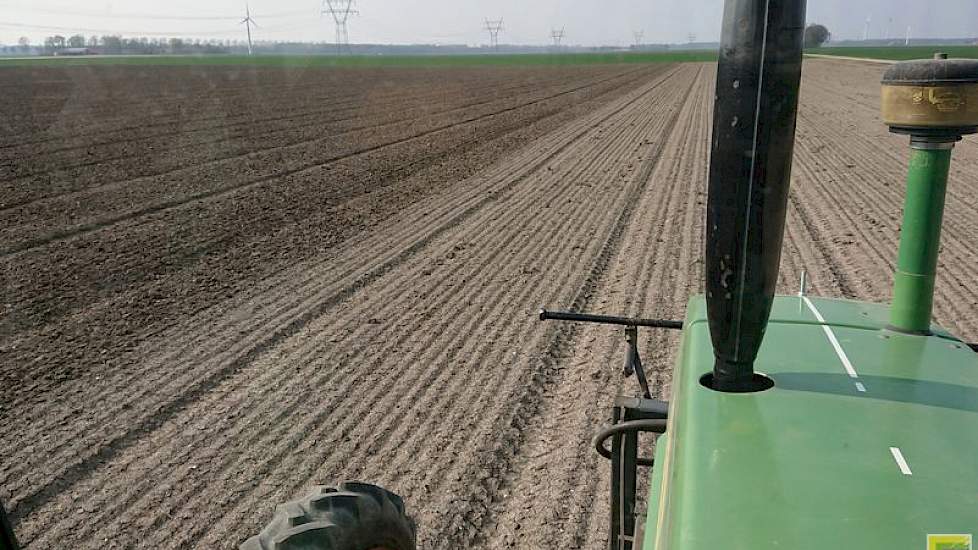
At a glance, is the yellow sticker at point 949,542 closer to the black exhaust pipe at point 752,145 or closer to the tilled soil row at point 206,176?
the black exhaust pipe at point 752,145

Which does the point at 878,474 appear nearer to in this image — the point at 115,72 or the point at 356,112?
the point at 356,112

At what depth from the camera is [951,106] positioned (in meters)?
1.63

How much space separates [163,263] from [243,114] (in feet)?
45.4

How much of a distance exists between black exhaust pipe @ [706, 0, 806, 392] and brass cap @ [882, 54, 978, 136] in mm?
629

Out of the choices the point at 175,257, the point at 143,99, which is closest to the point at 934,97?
the point at 175,257

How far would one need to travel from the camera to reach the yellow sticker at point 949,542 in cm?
111

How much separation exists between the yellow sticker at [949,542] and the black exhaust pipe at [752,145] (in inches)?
15.7

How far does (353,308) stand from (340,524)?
3990 millimetres

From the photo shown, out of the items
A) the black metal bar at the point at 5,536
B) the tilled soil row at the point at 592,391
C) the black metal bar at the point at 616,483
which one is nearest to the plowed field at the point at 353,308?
the tilled soil row at the point at 592,391

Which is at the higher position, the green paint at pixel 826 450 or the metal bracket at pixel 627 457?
the green paint at pixel 826 450

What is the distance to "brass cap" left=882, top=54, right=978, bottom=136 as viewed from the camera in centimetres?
161

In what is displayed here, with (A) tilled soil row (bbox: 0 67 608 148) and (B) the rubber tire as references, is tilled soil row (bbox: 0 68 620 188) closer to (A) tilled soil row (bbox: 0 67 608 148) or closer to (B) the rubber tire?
(A) tilled soil row (bbox: 0 67 608 148)

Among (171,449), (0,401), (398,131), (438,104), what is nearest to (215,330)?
(0,401)

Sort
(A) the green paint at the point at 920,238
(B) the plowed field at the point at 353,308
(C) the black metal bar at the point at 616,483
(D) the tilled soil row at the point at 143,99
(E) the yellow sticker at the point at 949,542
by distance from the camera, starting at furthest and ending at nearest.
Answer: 1. (D) the tilled soil row at the point at 143,99
2. (B) the plowed field at the point at 353,308
3. (C) the black metal bar at the point at 616,483
4. (A) the green paint at the point at 920,238
5. (E) the yellow sticker at the point at 949,542
